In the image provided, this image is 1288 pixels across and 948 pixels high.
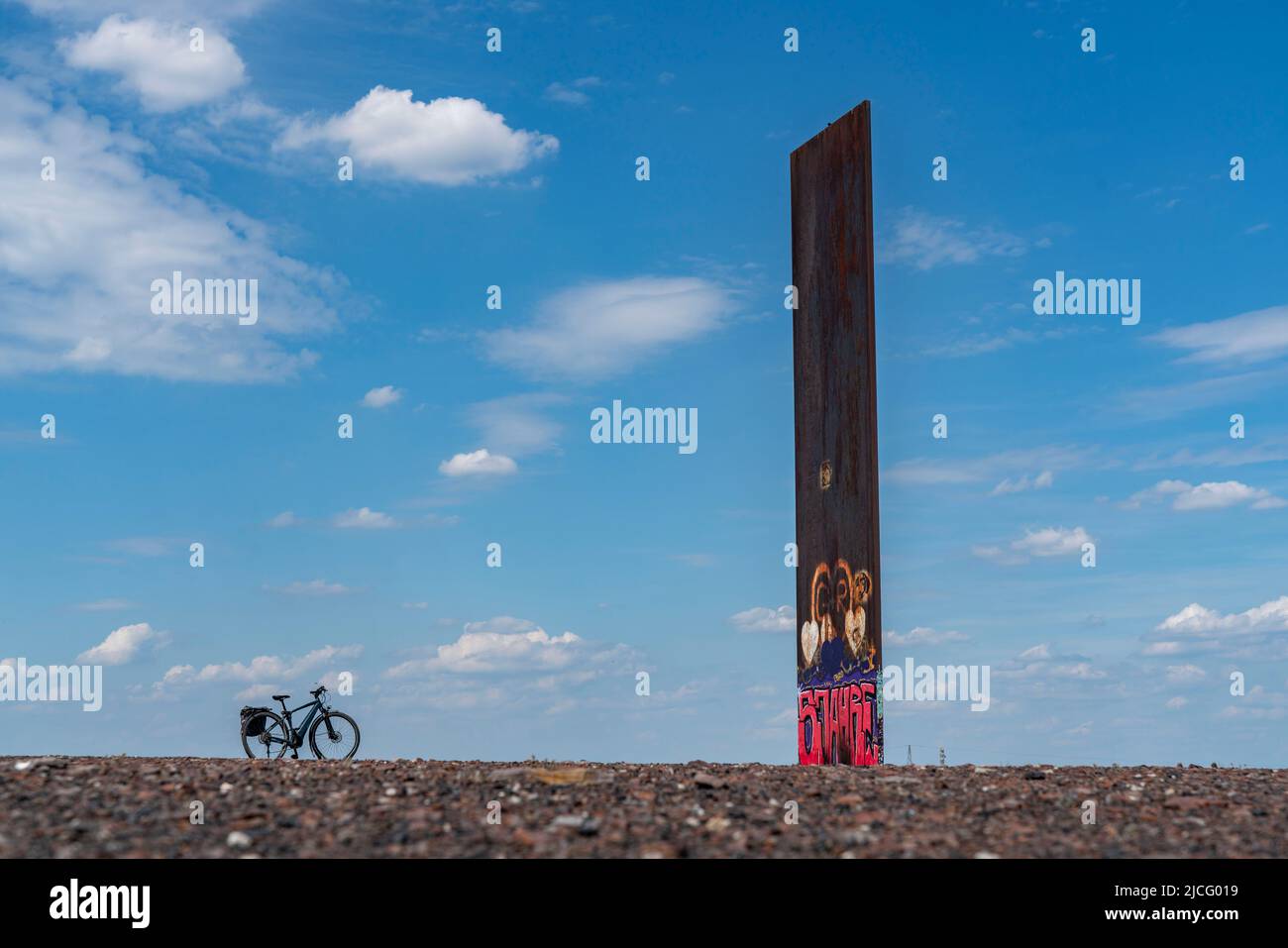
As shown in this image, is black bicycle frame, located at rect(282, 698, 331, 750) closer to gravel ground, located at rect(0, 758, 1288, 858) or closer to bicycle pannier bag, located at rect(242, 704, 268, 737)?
bicycle pannier bag, located at rect(242, 704, 268, 737)

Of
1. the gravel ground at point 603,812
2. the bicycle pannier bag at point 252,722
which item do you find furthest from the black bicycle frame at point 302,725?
the gravel ground at point 603,812

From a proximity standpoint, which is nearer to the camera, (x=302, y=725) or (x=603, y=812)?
(x=603, y=812)

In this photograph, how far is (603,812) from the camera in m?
8.21

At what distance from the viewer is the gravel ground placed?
24.1 ft

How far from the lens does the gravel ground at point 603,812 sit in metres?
A: 7.35

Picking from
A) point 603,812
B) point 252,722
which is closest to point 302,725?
point 252,722
